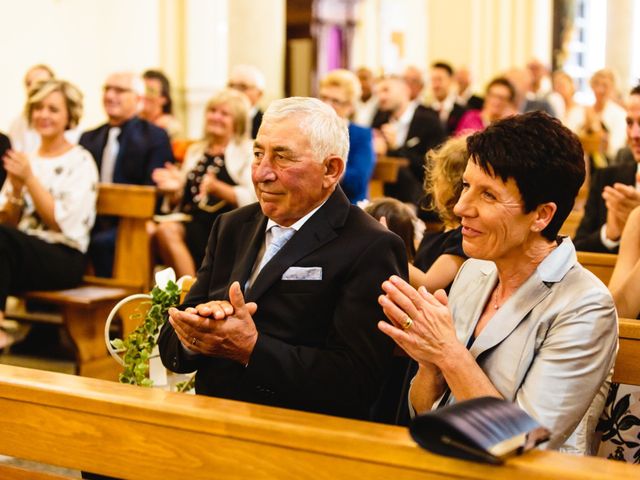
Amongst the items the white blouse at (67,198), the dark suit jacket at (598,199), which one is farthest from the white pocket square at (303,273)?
the white blouse at (67,198)

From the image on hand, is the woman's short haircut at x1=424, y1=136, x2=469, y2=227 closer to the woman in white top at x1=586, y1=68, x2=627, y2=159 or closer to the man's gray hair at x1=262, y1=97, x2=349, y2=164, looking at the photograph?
the man's gray hair at x1=262, y1=97, x2=349, y2=164

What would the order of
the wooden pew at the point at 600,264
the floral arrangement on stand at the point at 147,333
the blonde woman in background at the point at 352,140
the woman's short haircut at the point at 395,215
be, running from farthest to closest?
1. the blonde woman in background at the point at 352,140
2. the wooden pew at the point at 600,264
3. the woman's short haircut at the point at 395,215
4. the floral arrangement on stand at the point at 147,333

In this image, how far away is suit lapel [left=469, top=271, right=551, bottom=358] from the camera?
220 centimetres

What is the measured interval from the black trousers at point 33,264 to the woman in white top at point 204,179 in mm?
791

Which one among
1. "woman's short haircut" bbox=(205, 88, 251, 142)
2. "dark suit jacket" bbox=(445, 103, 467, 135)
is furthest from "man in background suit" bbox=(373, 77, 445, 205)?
"woman's short haircut" bbox=(205, 88, 251, 142)

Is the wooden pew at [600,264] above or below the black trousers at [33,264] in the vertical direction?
above

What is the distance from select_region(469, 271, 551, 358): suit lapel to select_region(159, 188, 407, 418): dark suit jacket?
1.38 feet

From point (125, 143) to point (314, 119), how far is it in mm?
3988

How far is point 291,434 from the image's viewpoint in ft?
5.73

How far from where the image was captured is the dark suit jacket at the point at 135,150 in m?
6.43

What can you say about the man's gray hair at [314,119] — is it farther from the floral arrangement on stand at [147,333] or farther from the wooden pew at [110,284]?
the wooden pew at [110,284]

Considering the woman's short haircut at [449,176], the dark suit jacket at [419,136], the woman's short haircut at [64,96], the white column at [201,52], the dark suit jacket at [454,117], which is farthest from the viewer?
the white column at [201,52]

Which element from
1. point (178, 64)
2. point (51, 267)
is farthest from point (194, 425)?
point (178, 64)

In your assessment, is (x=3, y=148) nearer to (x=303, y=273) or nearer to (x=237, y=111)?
(x=237, y=111)
